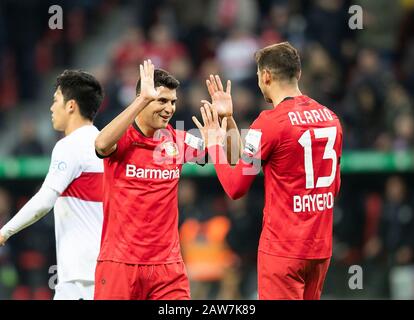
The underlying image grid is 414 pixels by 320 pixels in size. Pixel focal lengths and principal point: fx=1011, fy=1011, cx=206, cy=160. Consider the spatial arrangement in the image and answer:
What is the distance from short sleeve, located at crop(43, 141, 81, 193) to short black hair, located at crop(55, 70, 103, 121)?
42 centimetres

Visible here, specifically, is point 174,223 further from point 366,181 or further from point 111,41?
point 111,41

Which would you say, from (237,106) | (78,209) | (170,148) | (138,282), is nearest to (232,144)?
(170,148)

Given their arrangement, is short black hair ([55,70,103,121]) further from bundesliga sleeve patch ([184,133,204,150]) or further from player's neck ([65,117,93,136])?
bundesliga sleeve patch ([184,133,204,150])

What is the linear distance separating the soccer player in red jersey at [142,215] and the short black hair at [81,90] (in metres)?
0.76

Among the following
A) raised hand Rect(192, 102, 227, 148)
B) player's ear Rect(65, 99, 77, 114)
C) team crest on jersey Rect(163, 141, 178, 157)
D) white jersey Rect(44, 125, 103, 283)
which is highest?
player's ear Rect(65, 99, 77, 114)

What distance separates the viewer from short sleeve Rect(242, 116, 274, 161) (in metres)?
6.65

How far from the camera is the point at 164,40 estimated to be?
14961 mm

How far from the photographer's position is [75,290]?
728cm

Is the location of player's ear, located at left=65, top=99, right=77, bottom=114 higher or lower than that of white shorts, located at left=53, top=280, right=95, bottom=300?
higher

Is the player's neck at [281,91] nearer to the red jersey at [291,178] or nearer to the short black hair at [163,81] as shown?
the red jersey at [291,178]

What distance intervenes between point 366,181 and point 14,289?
5.05 meters

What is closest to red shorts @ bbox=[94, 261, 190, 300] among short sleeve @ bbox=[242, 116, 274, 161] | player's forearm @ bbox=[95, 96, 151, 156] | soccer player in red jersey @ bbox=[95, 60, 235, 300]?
soccer player in red jersey @ bbox=[95, 60, 235, 300]

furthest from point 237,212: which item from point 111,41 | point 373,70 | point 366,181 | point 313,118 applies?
point 313,118

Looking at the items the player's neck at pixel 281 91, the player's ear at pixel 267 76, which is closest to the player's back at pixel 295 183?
the player's neck at pixel 281 91
